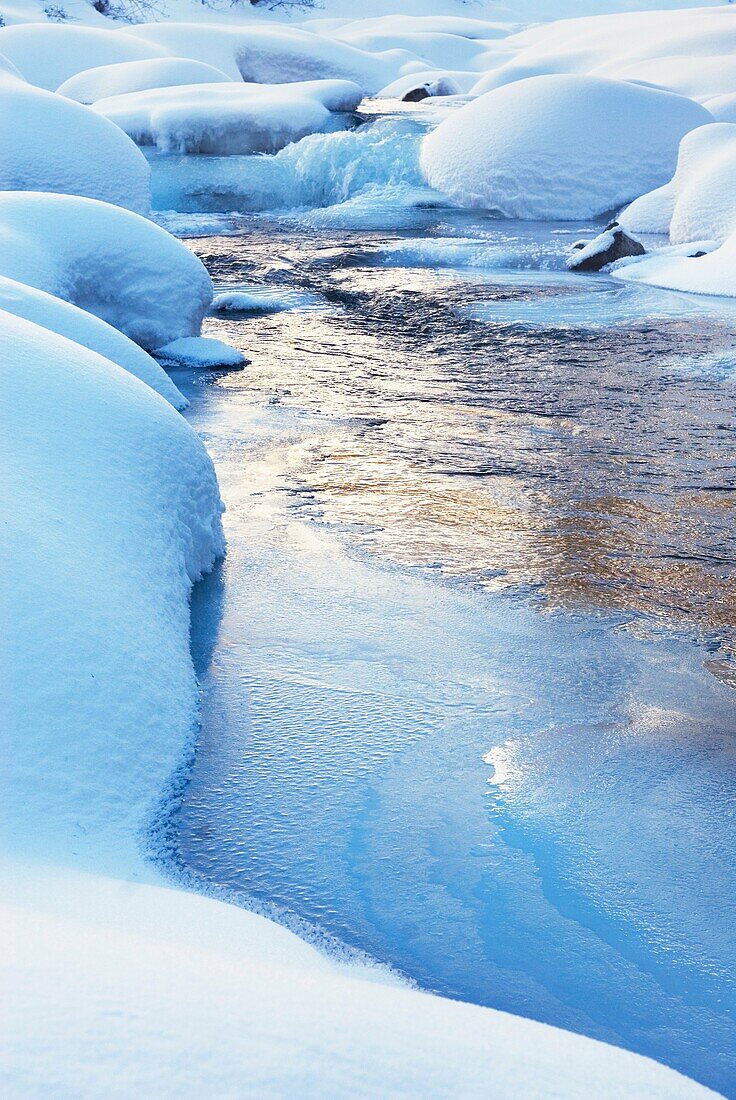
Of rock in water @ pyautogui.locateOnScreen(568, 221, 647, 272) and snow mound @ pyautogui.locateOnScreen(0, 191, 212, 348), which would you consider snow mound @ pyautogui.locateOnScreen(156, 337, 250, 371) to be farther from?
rock in water @ pyautogui.locateOnScreen(568, 221, 647, 272)

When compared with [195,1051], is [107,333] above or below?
below

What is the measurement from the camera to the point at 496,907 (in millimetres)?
2123

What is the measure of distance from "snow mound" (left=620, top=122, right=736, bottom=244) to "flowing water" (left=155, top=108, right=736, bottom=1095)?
144 inches

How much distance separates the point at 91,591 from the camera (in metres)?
2.59

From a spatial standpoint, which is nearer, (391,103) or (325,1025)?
(325,1025)

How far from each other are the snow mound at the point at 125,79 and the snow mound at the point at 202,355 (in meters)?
12.6

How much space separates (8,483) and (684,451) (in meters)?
3.15

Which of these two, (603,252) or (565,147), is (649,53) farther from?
(603,252)

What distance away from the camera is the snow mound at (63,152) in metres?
8.88

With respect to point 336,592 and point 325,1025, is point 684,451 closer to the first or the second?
point 336,592

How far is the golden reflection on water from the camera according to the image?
3.67 meters

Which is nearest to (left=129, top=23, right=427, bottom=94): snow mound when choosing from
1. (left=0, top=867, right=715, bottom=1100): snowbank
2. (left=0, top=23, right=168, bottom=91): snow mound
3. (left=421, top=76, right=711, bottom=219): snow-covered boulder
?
(left=0, top=23, right=168, bottom=91): snow mound

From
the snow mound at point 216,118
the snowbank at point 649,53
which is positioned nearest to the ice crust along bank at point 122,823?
the snow mound at point 216,118

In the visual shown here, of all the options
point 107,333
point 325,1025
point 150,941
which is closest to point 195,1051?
point 325,1025
